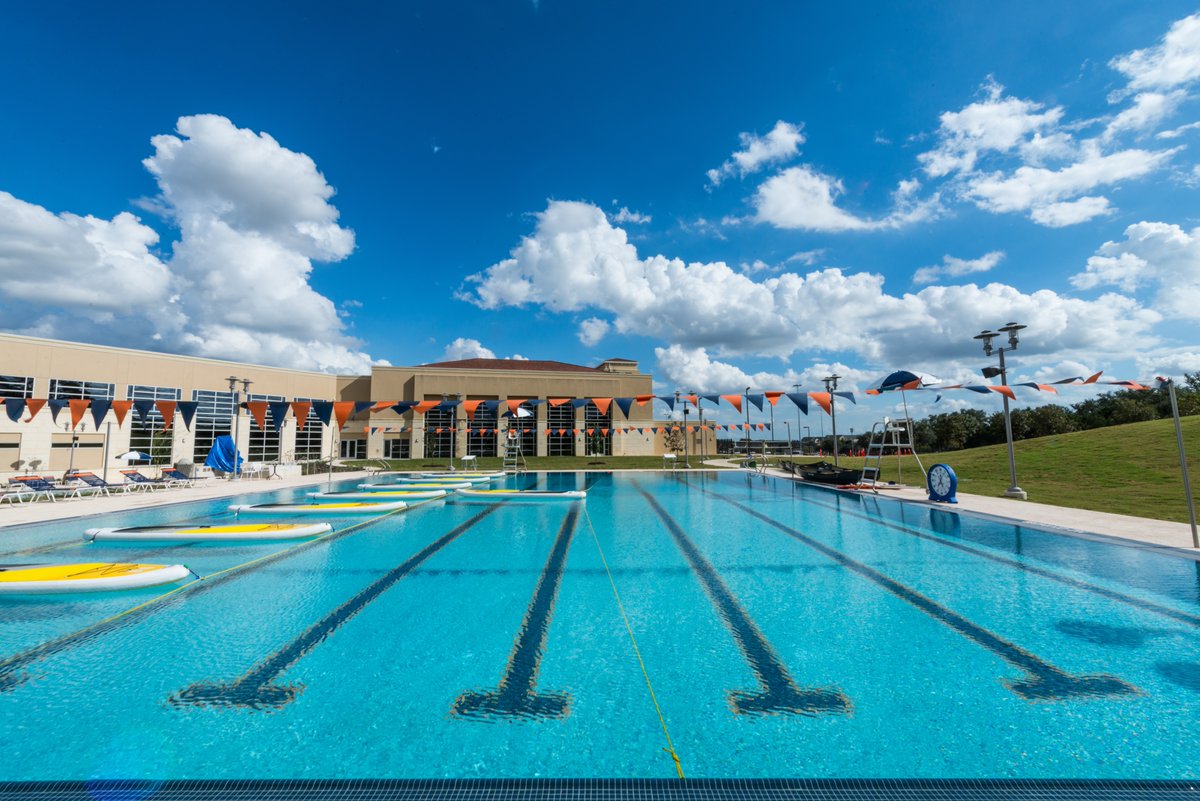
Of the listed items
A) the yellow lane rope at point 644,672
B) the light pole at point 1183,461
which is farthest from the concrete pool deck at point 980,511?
the yellow lane rope at point 644,672

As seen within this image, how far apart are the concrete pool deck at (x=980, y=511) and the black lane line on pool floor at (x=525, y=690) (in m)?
8.56

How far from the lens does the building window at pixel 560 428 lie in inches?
1535

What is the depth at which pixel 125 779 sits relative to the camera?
2.63 meters

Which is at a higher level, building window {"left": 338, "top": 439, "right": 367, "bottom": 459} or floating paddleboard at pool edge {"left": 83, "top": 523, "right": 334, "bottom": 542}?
building window {"left": 338, "top": 439, "right": 367, "bottom": 459}

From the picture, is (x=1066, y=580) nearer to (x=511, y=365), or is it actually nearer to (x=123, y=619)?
(x=123, y=619)

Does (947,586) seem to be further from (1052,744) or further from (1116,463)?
(1116,463)

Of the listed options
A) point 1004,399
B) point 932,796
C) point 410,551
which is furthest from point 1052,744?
point 1004,399

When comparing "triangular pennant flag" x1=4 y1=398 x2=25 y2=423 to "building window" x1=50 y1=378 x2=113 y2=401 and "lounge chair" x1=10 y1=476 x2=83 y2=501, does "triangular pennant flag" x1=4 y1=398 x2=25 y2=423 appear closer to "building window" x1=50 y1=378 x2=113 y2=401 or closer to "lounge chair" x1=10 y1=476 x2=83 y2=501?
"lounge chair" x1=10 y1=476 x2=83 y2=501

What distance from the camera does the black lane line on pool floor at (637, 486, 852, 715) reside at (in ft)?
11.2

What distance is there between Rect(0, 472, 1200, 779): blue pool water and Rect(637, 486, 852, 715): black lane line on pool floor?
27 mm

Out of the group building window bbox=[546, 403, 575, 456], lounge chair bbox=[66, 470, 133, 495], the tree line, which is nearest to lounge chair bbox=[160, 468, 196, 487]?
lounge chair bbox=[66, 470, 133, 495]

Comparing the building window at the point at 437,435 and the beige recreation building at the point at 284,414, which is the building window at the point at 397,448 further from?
the building window at the point at 437,435

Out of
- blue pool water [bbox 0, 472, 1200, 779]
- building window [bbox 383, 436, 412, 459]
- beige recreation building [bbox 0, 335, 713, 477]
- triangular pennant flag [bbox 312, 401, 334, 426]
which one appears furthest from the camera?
building window [bbox 383, 436, 412, 459]

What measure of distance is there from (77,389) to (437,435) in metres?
19.1
